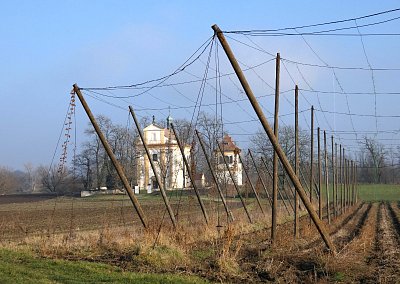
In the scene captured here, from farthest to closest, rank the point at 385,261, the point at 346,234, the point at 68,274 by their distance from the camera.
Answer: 1. the point at 346,234
2. the point at 385,261
3. the point at 68,274

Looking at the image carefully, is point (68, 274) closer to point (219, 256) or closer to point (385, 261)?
point (219, 256)

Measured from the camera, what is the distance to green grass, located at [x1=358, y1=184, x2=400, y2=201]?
296ft

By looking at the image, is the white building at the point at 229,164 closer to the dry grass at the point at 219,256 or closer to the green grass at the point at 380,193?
the dry grass at the point at 219,256

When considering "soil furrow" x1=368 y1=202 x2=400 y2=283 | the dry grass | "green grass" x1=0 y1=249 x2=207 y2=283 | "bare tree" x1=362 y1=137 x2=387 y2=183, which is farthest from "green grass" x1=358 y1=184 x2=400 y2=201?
"green grass" x1=0 y1=249 x2=207 y2=283

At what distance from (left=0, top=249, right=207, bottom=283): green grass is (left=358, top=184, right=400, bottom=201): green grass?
79.4m

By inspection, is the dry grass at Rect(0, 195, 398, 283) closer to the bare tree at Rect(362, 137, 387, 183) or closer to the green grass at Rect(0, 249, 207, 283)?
the green grass at Rect(0, 249, 207, 283)

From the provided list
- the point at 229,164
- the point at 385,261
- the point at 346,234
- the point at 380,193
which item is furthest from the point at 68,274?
the point at 380,193

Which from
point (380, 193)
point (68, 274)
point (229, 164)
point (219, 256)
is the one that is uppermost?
point (229, 164)

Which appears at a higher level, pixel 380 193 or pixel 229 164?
pixel 229 164

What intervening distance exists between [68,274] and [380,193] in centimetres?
8793

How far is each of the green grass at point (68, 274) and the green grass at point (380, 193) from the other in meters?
79.4

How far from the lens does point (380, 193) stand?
94.5 m

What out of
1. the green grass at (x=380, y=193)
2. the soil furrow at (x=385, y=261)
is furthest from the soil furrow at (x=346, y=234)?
the green grass at (x=380, y=193)

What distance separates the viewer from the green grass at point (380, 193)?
90.3 metres
